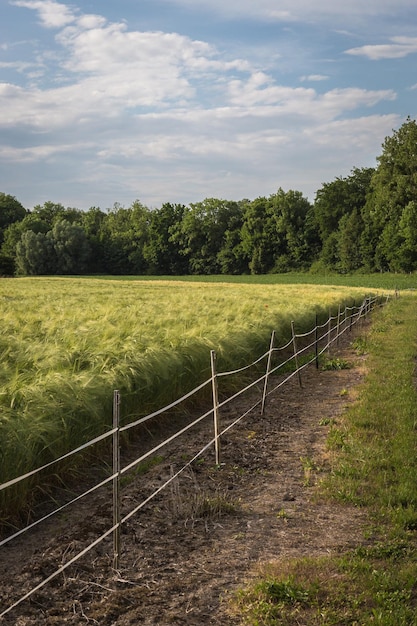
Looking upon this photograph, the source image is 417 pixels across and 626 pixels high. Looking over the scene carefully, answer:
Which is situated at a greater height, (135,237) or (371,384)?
(135,237)

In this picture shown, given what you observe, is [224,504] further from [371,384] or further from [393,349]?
[393,349]

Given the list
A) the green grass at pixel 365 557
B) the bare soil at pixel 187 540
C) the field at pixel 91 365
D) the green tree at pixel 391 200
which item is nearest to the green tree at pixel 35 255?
the green tree at pixel 391 200

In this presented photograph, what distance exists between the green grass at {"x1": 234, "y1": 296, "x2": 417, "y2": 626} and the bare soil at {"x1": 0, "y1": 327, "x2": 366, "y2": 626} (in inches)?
6.9

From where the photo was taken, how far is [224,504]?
5355mm

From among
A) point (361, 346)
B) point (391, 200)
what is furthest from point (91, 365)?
point (391, 200)

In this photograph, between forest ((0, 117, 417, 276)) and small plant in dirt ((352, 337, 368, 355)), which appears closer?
small plant in dirt ((352, 337, 368, 355))

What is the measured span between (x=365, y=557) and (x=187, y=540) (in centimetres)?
136

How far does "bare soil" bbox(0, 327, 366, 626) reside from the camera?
3812 mm

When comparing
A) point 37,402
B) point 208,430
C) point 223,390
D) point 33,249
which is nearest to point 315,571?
point 37,402

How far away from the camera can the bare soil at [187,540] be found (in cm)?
381

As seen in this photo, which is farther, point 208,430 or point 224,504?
point 208,430

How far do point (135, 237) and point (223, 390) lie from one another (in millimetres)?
100788

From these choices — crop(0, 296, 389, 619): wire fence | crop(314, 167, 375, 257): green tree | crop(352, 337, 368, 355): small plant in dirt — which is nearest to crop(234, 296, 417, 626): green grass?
crop(0, 296, 389, 619): wire fence

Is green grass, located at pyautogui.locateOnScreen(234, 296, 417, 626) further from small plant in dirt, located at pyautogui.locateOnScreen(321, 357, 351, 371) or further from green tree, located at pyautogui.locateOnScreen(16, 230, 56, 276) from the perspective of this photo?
green tree, located at pyautogui.locateOnScreen(16, 230, 56, 276)
